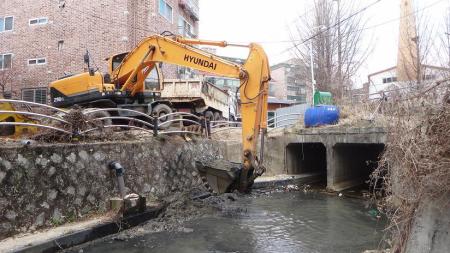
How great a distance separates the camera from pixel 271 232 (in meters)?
8.95

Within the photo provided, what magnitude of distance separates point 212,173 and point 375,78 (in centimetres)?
3475

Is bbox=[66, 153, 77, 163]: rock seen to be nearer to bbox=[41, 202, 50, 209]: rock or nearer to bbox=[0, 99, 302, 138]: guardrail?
bbox=[0, 99, 302, 138]: guardrail

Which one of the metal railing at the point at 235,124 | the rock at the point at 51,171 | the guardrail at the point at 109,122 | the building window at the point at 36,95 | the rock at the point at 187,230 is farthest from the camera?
the building window at the point at 36,95

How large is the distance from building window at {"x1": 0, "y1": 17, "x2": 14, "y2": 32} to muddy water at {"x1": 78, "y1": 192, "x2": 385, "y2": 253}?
66.1ft

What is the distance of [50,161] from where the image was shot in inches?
308

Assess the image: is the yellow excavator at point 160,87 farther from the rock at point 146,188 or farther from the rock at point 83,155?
the rock at point 83,155

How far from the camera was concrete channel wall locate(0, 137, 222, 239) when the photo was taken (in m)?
7.02

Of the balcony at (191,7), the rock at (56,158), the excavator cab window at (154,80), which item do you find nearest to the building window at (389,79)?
the balcony at (191,7)

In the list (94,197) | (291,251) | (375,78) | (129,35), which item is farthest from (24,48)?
(375,78)

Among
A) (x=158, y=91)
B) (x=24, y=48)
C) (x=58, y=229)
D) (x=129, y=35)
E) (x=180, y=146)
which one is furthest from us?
(x=24, y=48)

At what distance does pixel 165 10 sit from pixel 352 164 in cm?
1514

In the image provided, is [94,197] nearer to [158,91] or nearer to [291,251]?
[291,251]

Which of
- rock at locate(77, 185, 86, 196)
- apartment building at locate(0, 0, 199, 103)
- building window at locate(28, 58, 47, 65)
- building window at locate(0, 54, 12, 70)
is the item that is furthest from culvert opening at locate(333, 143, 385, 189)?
building window at locate(0, 54, 12, 70)

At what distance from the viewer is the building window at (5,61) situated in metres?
24.9
